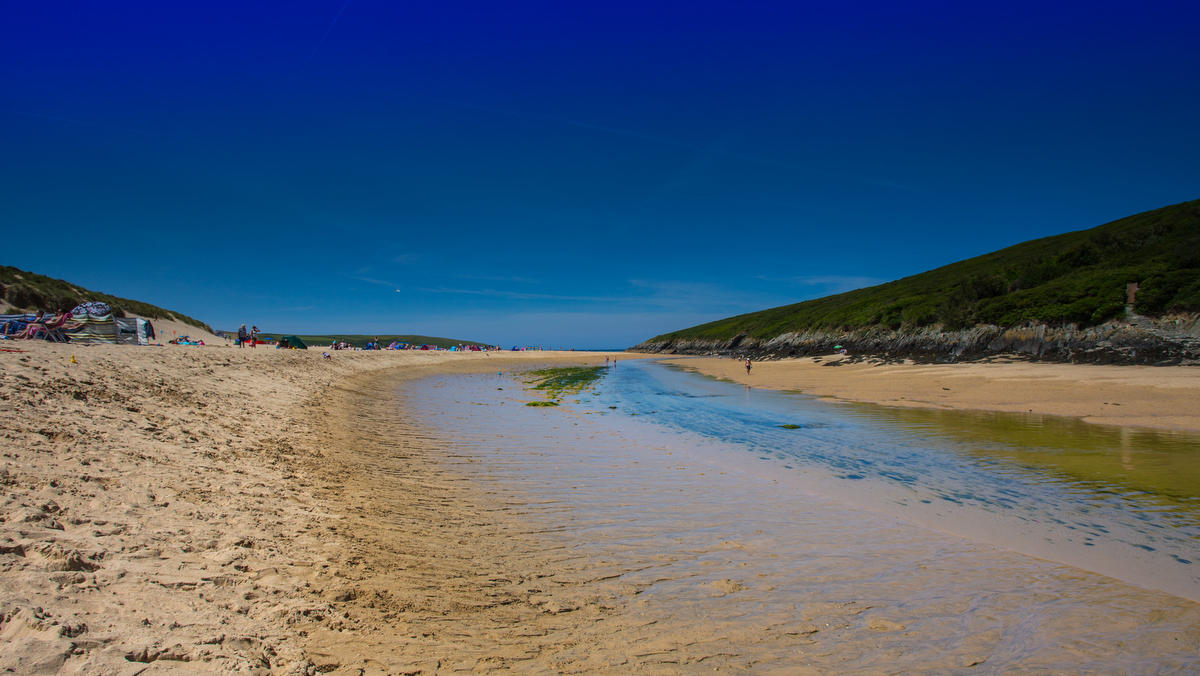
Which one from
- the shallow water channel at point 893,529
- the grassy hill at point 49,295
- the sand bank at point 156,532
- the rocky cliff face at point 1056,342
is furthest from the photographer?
the grassy hill at point 49,295

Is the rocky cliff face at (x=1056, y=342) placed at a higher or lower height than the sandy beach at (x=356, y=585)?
higher

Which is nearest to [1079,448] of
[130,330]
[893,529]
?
[893,529]

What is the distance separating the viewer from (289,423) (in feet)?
41.3

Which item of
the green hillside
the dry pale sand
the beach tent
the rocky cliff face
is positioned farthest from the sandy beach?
the green hillside

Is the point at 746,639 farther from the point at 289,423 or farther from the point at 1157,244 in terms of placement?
the point at 1157,244

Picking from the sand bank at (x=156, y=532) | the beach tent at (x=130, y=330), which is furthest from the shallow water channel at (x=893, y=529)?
the beach tent at (x=130, y=330)

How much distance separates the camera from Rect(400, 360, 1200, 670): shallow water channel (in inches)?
178

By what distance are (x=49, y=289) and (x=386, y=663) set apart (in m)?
59.0

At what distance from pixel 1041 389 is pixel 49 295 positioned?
6558 centimetres

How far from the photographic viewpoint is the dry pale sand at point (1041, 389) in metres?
16.5

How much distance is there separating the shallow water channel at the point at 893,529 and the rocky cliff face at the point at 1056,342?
55.3 ft

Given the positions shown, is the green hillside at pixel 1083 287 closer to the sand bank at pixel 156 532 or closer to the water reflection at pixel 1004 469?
the water reflection at pixel 1004 469

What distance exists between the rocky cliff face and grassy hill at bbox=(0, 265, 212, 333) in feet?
217

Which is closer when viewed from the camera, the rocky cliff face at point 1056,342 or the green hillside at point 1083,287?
the rocky cliff face at point 1056,342
